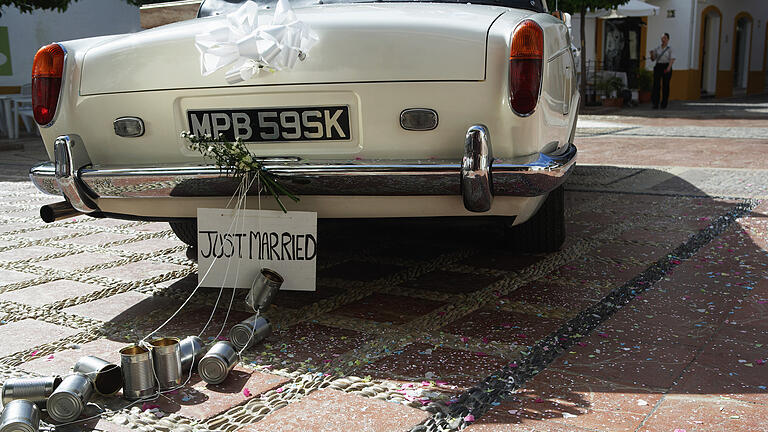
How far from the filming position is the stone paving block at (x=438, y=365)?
7.54 ft

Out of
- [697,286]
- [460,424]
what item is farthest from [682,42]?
[460,424]

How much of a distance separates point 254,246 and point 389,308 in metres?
0.60

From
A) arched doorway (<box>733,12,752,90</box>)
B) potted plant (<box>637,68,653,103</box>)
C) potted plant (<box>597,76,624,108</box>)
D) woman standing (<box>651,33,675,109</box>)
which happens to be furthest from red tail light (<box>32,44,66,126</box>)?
arched doorway (<box>733,12,752,90</box>)

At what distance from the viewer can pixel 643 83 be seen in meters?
20.4

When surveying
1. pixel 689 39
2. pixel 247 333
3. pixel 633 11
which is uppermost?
pixel 633 11

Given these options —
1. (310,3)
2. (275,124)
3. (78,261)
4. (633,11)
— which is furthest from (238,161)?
(633,11)

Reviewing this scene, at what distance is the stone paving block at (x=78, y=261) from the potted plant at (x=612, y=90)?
55.5 feet

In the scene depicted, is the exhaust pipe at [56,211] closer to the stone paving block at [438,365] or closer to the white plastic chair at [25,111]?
the stone paving block at [438,365]

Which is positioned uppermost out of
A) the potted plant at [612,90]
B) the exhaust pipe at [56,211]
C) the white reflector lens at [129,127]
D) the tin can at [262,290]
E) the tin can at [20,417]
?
the white reflector lens at [129,127]

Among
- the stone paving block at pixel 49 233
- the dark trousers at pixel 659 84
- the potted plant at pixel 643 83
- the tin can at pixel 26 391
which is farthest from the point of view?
the potted plant at pixel 643 83

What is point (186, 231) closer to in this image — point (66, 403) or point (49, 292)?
point (49, 292)

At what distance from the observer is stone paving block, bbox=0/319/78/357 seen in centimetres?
268

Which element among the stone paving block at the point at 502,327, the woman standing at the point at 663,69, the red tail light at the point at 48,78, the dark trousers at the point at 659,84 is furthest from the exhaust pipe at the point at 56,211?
the dark trousers at the point at 659,84

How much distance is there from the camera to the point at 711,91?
23.9 metres
